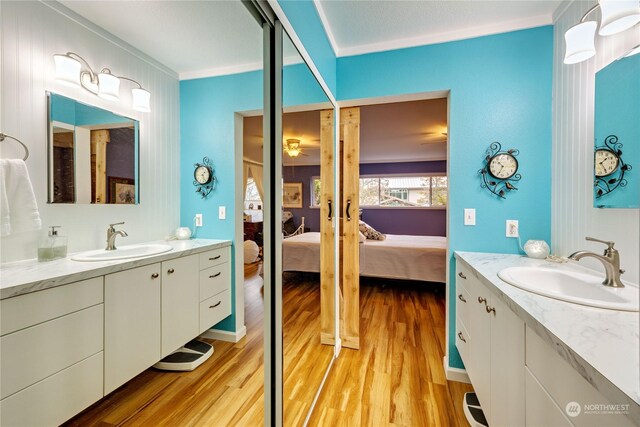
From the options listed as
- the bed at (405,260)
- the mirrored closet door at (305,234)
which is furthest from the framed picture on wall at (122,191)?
the bed at (405,260)

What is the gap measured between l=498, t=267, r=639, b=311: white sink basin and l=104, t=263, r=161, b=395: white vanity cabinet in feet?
5.21

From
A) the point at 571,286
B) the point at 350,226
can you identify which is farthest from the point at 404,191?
the point at 571,286

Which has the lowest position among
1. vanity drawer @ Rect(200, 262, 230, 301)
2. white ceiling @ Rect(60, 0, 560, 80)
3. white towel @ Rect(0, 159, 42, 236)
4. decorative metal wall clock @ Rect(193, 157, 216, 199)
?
vanity drawer @ Rect(200, 262, 230, 301)

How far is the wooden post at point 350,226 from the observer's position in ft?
7.57

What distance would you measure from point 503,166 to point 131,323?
2362 millimetres

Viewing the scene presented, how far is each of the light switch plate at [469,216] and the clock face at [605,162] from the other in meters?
0.70

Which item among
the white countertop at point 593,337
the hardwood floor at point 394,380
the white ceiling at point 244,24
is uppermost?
the white ceiling at point 244,24

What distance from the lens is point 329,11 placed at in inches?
69.7

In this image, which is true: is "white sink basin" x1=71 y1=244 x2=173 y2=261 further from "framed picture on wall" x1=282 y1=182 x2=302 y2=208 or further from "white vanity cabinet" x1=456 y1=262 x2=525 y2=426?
"white vanity cabinet" x1=456 y1=262 x2=525 y2=426

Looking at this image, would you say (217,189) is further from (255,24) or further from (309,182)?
(309,182)

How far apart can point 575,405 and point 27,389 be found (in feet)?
4.24

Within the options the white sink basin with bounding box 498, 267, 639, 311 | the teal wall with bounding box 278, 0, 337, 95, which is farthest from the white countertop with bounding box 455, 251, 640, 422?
the teal wall with bounding box 278, 0, 337, 95

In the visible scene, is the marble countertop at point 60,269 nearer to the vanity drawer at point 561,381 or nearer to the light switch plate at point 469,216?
the vanity drawer at point 561,381

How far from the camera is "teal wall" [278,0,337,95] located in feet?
4.37
